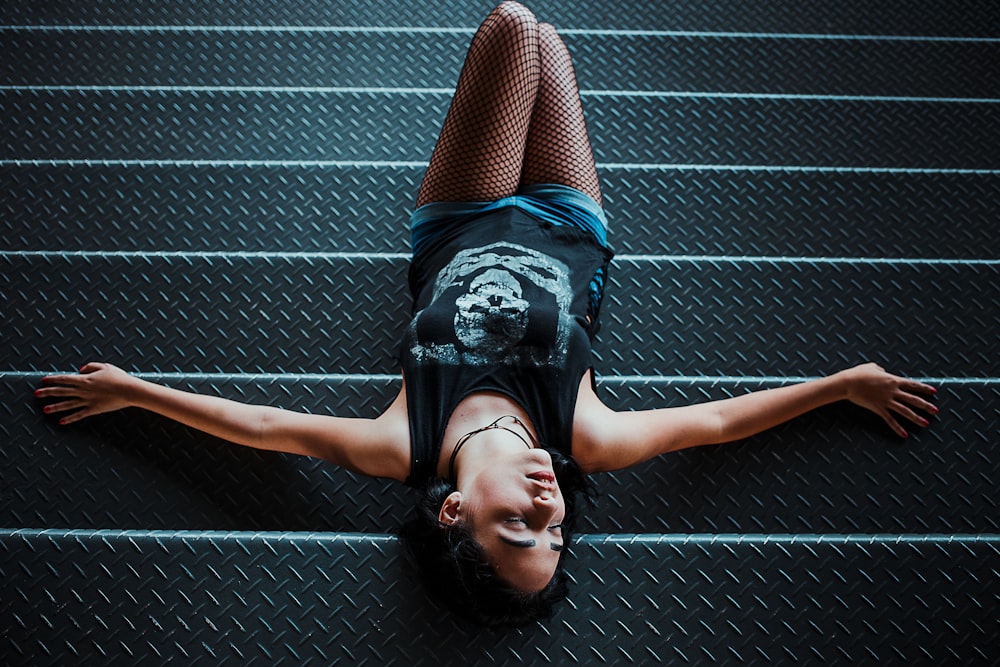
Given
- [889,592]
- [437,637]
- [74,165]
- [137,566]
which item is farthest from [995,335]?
[74,165]

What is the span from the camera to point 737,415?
1841mm

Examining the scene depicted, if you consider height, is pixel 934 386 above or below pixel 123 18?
below

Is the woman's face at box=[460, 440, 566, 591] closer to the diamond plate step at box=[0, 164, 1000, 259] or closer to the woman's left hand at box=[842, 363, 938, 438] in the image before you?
the woman's left hand at box=[842, 363, 938, 438]

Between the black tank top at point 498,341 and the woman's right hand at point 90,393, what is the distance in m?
0.66

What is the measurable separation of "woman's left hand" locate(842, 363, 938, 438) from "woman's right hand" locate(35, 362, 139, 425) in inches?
66.5

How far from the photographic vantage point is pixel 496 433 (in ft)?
5.62

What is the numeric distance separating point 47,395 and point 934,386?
2.12m

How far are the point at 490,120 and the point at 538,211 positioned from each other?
27cm

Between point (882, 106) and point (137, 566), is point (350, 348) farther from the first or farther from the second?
point (882, 106)

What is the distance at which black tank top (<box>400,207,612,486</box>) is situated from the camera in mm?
1780

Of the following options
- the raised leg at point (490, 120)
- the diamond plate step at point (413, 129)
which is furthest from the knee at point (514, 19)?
the diamond plate step at point (413, 129)

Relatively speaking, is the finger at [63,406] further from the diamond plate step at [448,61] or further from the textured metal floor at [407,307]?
the diamond plate step at [448,61]

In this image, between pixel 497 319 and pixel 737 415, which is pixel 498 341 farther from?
pixel 737 415

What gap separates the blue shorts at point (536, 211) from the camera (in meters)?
2.18
